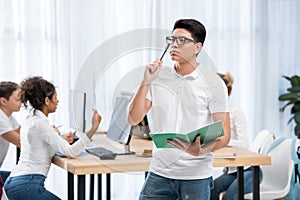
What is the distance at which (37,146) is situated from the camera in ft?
10.5

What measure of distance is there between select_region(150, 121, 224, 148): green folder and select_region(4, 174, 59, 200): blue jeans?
1132 mm

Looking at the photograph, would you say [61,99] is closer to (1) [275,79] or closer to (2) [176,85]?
(1) [275,79]

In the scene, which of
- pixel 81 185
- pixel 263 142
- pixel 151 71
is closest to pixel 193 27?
pixel 151 71

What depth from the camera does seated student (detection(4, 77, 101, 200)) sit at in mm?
3127

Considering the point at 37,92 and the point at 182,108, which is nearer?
the point at 182,108

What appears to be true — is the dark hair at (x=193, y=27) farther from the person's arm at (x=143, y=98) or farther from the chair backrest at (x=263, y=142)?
the chair backrest at (x=263, y=142)

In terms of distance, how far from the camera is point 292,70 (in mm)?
5602

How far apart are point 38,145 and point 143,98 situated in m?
1.08

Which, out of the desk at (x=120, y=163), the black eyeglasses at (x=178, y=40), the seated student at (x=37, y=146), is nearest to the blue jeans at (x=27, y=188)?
the seated student at (x=37, y=146)

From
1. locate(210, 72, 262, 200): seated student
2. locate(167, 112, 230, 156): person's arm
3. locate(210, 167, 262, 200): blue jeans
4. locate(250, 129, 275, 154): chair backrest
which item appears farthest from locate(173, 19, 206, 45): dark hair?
locate(250, 129, 275, 154): chair backrest

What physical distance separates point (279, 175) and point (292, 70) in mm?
2004

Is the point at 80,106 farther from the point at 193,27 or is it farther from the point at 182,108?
the point at 193,27

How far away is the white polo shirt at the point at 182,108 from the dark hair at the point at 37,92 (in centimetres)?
108

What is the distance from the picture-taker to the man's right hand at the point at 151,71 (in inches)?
87.2
